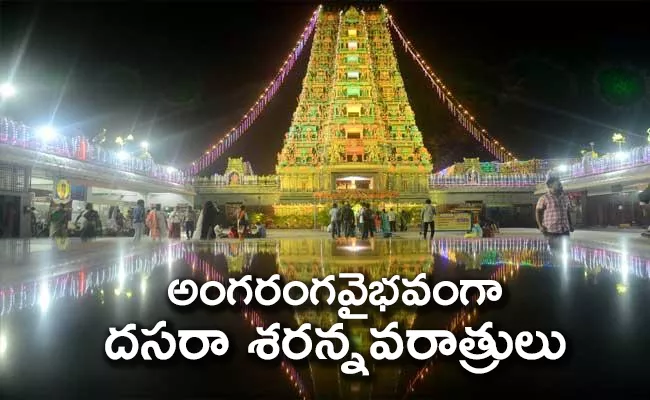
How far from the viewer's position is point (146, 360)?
11.3 ft

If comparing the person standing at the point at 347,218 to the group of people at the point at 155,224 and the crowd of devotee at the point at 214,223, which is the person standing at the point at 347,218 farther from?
the group of people at the point at 155,224

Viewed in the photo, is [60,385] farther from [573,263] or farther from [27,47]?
[27,47]

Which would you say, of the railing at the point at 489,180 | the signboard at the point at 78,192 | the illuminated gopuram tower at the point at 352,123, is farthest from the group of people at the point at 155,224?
the railing at the point at 489,180

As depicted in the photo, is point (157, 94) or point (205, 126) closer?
point (157, 94)

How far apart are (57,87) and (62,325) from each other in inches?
938

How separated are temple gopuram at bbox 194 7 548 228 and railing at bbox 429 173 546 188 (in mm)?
64

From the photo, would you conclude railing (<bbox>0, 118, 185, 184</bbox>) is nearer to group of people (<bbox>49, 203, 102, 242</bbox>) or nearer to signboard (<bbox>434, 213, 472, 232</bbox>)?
group of people (<bbox>49, 203, 102, 242</bbox>)

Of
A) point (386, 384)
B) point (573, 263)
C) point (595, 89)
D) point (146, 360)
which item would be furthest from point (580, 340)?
point (595, 89)

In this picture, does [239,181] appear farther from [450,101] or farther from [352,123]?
[450,101]

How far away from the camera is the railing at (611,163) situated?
2189cm

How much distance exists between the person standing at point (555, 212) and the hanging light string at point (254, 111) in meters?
25.5

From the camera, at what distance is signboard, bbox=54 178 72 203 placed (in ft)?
60.1

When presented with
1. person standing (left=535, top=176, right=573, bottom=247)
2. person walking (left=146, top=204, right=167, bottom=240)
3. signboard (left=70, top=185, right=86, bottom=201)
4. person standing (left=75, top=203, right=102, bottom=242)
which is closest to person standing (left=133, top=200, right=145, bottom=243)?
person walking (left=146, top=204, right=167, bottom=240)

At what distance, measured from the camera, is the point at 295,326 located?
12.9ft
